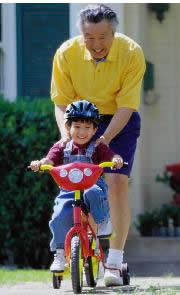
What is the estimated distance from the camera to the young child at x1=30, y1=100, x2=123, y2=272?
6402 millimetres

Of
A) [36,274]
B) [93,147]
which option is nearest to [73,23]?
[36,274]

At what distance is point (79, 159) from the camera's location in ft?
21.2

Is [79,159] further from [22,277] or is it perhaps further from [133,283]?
[22,277]

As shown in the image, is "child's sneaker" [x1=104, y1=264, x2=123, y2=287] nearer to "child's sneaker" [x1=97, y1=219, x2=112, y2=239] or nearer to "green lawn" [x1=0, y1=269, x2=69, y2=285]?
"child's sneaker" [x1=97, y1=219, x2=112, y2=239]

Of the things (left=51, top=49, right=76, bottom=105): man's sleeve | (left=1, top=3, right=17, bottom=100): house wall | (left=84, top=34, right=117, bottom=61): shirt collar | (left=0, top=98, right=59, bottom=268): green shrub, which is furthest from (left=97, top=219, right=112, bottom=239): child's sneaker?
Result: (left=1, top=3, right=17, bottom=100): house wall

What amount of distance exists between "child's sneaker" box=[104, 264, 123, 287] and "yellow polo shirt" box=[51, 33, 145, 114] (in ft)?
3.38

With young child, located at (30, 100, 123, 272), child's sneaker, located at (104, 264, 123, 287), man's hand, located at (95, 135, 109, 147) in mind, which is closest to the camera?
young child, located at (30, 100, 123, 272)

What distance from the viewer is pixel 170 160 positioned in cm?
1104

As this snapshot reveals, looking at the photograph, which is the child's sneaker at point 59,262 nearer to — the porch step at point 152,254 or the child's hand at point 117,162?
the child's hand at point 117,162

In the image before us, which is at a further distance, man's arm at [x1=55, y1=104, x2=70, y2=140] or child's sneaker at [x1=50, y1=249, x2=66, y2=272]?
man's arm at [x1=55, y1=104, x2=70, y2=140]

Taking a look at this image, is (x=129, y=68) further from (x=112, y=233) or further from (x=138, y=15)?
(x=138, y=15)

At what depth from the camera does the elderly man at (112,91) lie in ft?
22.4

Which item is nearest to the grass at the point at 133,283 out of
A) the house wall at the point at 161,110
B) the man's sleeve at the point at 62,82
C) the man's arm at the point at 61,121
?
the man's arm at the point at 61,121

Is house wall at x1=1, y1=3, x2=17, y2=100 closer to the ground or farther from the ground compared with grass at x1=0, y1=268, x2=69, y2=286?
farther from the ground
